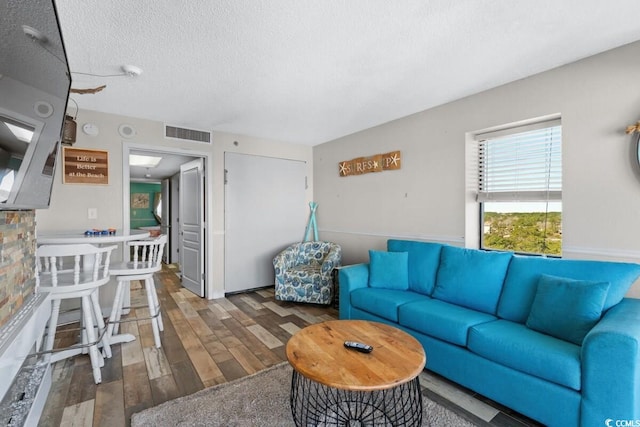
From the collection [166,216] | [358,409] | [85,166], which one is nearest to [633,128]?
[358,409]

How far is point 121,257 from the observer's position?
3.48 meters

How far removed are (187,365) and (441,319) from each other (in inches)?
79.2

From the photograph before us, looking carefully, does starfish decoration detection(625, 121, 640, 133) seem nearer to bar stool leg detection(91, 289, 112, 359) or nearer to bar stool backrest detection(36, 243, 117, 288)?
bar stool backrest detection(36, 243, 117, 288)

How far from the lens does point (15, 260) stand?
4.92 ft

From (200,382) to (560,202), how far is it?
3230mm

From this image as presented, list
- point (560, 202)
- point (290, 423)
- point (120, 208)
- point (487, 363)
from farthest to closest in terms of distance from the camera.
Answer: point (120, 208)
point (560, 202)
point (487, 363)
point (290, 423)

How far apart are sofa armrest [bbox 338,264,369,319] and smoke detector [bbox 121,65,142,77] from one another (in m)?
2.51

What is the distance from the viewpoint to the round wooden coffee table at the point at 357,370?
53.1 inches

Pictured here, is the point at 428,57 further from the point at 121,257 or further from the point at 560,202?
the point at 121,257

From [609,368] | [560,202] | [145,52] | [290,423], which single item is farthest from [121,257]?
[560,202]

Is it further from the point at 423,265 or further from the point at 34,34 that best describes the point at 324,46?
the point at 423,265

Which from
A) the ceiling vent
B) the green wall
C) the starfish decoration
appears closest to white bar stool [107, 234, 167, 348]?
the ceiling vent

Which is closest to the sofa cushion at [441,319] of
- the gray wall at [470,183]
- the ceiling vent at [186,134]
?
the gray wall at [470,183]

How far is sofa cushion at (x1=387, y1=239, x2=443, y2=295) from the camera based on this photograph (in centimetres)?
281
